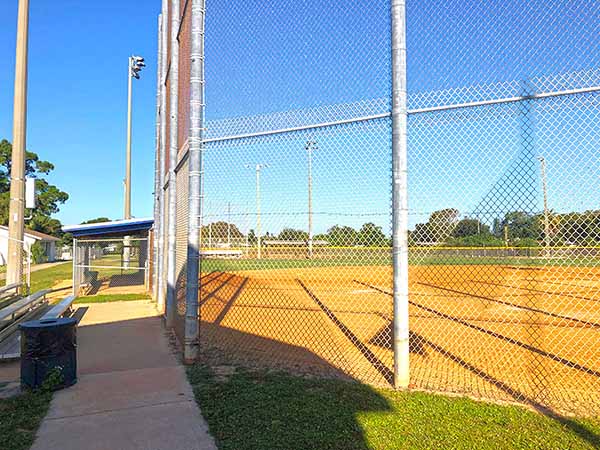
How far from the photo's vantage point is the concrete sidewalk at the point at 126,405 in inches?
142

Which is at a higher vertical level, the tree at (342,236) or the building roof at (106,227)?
the building roof at (106,227)

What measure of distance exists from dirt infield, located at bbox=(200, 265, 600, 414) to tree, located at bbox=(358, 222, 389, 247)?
1559 millimetres

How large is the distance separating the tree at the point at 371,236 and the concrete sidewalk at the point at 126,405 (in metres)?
2.55

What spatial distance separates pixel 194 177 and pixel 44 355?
2766 millimetres

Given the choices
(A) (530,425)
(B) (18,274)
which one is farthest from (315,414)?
(B) (18,274)

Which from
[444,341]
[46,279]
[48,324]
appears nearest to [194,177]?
[48,324]

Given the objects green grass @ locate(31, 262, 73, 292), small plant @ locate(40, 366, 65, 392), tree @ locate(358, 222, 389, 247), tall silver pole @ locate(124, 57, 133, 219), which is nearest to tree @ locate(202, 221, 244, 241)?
tree @ locate(358, 222, 389, 247)

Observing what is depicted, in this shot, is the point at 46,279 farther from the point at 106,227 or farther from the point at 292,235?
the point at 292,235

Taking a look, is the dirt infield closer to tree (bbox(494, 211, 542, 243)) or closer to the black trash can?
tree (bbox(494, 211, 542, 243))

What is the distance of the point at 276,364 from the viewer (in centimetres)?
580

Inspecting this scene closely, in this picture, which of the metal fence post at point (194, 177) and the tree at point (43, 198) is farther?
the tree at point (43, 198)

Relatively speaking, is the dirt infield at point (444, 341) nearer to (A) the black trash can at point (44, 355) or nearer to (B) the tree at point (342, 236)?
(B) the tree at point (342, 236)

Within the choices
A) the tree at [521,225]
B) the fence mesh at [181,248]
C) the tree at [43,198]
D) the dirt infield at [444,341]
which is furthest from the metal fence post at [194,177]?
the tree at [43,198]

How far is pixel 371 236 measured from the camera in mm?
5133
